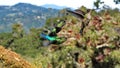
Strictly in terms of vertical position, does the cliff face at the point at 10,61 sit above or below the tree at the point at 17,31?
above

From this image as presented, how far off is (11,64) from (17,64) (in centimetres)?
19

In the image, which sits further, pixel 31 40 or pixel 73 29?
pixel 31 40

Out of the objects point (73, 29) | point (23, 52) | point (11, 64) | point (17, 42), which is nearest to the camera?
point (11, 64)

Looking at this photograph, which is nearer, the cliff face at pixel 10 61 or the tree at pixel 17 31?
the cliff face at pixel 10 61

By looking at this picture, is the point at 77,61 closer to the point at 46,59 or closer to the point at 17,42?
the point at 46,59

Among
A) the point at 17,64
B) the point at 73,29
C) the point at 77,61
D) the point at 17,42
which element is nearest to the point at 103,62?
the point at 77,61

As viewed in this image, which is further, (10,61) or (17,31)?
(17,31)

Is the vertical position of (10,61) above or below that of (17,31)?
above

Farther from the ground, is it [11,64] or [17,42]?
[11,64]

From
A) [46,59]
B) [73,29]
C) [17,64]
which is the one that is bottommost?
[46,59]

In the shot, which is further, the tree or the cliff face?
the tree

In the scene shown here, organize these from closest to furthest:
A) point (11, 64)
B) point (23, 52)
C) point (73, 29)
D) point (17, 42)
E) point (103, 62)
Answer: point (11, 64), point (103, 62), point (73, 29), point (23, 52), point (17, 42)

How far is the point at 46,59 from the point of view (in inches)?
806

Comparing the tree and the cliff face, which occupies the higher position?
the cliff face
